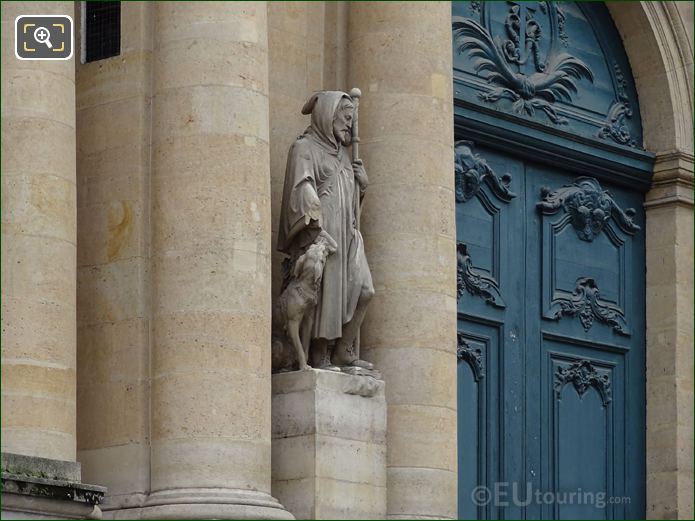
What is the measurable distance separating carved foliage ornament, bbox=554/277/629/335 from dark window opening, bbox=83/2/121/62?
5.15 m

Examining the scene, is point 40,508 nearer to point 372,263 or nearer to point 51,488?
point 51,488

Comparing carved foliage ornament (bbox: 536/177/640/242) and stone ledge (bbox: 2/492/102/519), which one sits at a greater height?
carved foliage ornament (bbox: 536/177/640/242)

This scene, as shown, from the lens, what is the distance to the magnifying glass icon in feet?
50.8

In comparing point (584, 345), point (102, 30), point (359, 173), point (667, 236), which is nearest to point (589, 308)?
point (584, 345)

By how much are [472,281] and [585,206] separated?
6.02 ft

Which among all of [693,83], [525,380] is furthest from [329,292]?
[693,83]

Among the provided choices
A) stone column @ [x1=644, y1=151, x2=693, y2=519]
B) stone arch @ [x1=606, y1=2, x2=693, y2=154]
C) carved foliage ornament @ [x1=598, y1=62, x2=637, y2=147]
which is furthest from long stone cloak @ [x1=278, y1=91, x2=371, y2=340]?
stone arch @ [x1=606, y1=2, x2=693, y2=154]

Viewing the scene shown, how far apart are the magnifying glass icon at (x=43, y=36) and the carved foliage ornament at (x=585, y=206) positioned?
5688 millimetres

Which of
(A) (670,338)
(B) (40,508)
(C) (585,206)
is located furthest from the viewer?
(A) (670,338)

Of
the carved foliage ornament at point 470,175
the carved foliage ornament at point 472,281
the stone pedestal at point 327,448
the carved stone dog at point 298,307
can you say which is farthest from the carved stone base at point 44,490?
the carved foliage ornament at point 470,175

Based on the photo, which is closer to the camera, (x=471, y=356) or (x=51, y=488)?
(x=51, y=488)

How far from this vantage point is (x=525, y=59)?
65.9 ft

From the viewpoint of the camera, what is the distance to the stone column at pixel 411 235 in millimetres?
16797

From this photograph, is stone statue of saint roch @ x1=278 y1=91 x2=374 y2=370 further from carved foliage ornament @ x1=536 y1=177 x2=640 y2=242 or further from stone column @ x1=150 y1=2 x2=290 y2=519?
carved foliage ornament @ x1=536 y1=177 x2=640 y2=242
